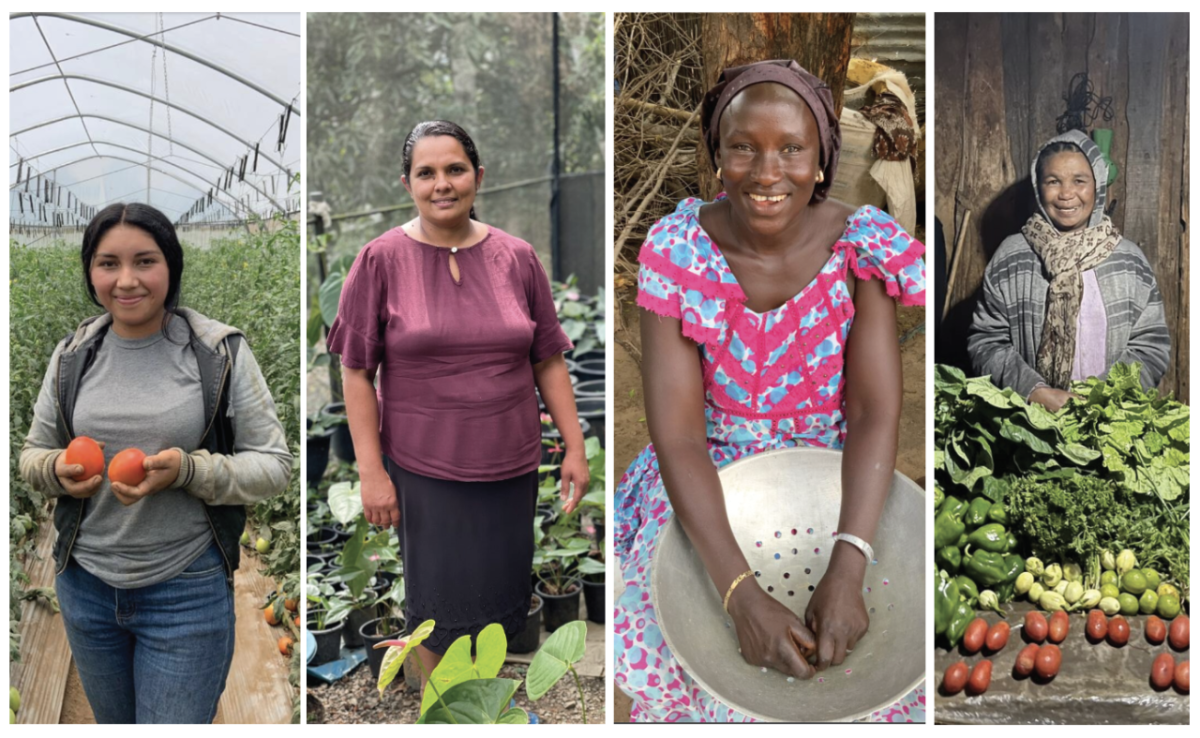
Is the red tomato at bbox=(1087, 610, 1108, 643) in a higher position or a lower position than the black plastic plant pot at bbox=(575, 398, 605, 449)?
lower

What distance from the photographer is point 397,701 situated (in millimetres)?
2875

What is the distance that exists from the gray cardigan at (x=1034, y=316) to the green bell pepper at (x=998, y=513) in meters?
0.28

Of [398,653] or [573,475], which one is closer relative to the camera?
[398,653]

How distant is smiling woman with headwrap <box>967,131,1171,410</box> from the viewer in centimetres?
241

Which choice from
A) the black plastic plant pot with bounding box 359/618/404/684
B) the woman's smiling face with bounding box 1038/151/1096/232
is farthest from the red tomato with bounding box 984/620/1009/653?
the black plastic plant pot with bounding box 359/618/404/684

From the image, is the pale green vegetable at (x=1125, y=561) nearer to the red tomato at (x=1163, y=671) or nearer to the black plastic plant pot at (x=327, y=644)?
the red tomato at (x=1163, y=671)

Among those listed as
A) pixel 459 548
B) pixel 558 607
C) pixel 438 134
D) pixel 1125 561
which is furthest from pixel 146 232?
pixel 1125 561

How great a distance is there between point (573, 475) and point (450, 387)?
38 cm

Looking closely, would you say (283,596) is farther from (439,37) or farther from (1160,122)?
(439,37)

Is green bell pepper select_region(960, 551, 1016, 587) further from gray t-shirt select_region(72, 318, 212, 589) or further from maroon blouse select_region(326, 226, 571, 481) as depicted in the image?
gray t-shirt select_region(72, 318, 212, 589)

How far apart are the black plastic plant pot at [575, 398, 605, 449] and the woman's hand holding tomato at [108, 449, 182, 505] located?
2425 mm

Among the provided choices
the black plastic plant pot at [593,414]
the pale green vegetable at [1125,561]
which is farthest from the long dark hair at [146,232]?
the black plastic plant pot at [593,414]

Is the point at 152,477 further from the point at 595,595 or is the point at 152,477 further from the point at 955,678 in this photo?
the point at 955,678

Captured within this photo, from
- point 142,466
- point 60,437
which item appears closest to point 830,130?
point 142,466
